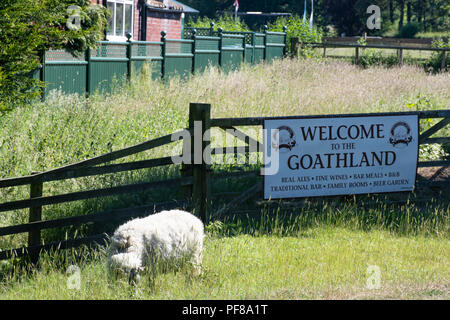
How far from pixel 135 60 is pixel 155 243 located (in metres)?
11.9

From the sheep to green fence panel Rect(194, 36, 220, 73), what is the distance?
1451 cm

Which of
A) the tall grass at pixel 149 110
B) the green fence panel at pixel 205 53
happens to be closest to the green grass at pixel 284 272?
the tall grass at pixel 149 110

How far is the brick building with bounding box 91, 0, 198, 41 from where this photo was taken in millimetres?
21709

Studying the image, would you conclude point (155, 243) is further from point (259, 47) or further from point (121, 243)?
point (259, 47)

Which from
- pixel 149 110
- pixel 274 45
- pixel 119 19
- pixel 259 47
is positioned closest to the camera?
pixel 149 110

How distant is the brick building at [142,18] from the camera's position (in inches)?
855

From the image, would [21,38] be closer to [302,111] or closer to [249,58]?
[302,111]

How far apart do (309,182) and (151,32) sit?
18.6 m

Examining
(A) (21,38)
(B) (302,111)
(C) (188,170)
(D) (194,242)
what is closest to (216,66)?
(B) (302,111)

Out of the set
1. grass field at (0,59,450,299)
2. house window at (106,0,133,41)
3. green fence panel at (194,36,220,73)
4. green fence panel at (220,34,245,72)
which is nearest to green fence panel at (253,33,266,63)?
green fence panel at (220,34,245,72)

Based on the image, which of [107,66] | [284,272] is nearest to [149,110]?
[107,66]

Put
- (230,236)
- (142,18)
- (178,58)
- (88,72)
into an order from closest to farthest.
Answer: (230,236) → (88,72) → (178,58) → (142,18)

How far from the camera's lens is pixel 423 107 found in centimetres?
1371

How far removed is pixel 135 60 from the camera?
16.6 m
